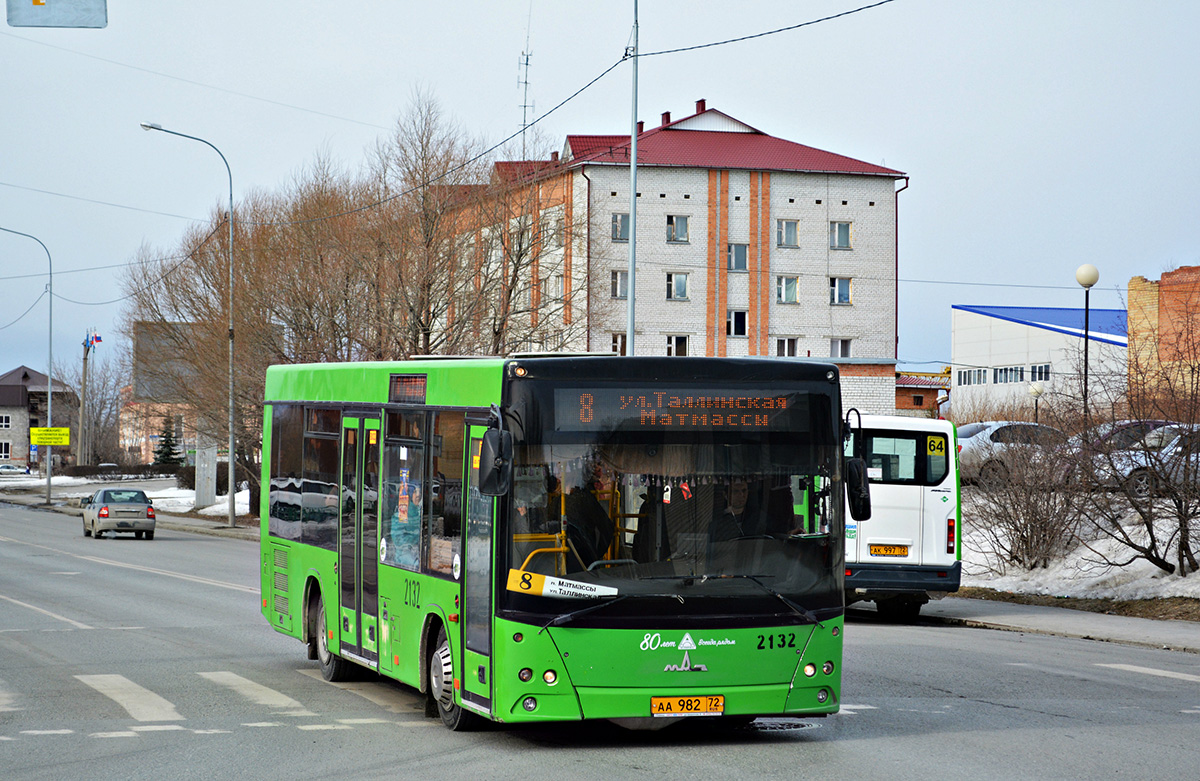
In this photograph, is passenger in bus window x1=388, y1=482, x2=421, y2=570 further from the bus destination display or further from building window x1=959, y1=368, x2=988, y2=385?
building window x1=959, y1=368, x2=988, y2=385

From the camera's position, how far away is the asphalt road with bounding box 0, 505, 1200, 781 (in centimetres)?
814

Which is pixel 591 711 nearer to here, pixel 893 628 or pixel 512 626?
pixel 512 626

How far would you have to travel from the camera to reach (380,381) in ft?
35.3

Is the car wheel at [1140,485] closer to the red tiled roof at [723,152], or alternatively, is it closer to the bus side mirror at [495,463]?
the bus side mirror at [495,463]

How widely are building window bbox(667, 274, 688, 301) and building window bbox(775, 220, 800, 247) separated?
4685 millimetres

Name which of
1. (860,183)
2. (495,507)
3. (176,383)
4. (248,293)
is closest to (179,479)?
(176,383)

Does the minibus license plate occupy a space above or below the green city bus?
below

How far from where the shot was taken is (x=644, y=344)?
5959cm

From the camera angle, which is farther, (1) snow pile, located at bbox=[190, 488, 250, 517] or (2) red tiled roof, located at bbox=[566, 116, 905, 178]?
(2) red tiled roof, located at bbox=[566, 116, 905, 178]

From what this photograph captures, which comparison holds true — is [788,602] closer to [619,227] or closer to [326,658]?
[326,658]

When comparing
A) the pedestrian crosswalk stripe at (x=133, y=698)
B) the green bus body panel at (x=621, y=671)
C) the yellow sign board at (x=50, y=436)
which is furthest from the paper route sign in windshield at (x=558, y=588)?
the yellow sign board at (x=50, y=436)

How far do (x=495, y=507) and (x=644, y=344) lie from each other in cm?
5138

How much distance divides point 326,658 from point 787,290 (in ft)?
164

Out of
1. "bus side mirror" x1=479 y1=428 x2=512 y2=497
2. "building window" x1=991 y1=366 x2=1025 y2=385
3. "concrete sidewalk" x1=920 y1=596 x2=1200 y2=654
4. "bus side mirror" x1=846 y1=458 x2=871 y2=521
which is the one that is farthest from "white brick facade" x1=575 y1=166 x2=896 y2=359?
"bus side mirror" x1=479 y1=428 x2=512 y2=497
